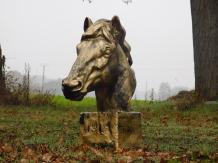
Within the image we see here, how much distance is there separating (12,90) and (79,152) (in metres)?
13.8

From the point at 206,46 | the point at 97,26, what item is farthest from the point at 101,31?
the point at 206,46

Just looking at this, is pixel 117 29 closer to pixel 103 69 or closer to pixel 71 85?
pixel 103 69

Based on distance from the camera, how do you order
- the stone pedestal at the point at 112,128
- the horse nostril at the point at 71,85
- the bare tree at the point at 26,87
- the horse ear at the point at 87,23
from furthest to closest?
the bare tree at the point at 26,87
the horse ear at the point at 87,23
the stone pedestal at the point at 112,128
the horse nostril at the point at 71,85

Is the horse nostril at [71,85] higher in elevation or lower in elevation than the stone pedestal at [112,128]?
higher

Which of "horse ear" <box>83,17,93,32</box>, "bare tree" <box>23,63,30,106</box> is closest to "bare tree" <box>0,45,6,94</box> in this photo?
"bare tree" <box>23,63,30,106</box>

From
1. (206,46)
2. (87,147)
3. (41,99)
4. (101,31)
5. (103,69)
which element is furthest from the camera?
(206,46)

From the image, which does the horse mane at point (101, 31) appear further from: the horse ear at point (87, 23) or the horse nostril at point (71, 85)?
the horse nostril at point (71, 85)

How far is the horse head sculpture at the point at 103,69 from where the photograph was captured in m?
6.47

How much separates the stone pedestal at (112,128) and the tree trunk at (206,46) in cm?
1206

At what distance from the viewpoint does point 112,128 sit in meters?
6.58

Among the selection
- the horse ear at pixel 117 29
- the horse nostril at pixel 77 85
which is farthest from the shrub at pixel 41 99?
the horse nostril at pixel 77 85

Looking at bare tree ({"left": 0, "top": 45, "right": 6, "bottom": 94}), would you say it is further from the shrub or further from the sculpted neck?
the sculpted neck

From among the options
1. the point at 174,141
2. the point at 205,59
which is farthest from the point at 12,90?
the point at 174,141

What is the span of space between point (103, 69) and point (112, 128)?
2.78 feet
